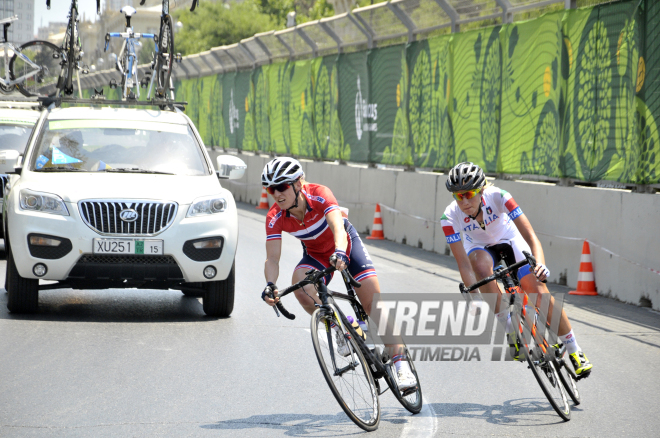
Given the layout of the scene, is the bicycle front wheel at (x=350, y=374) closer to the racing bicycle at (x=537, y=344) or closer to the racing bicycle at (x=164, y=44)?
the racing bicycle at (x=537, y=344)

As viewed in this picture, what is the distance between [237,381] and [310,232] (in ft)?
4.31

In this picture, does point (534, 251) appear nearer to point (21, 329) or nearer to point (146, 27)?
point (21, 329)

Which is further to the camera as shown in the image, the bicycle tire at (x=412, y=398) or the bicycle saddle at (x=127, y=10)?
the bicycle saddle at (x=127, y=10)

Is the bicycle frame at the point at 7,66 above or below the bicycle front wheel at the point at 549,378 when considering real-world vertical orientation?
above

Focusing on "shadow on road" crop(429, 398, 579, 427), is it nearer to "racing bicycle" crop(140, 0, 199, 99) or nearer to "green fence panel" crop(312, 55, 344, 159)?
"racing bicycle" crop(140, 0, 199, 99)

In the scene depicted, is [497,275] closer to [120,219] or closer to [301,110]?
[120,219]

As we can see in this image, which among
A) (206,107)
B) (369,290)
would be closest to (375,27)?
(369,290)

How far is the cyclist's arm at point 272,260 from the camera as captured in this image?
233 inches

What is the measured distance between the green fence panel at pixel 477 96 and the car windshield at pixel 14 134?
270 inches

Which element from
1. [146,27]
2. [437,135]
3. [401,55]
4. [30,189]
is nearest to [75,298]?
[30,189]

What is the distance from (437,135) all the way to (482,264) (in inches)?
408

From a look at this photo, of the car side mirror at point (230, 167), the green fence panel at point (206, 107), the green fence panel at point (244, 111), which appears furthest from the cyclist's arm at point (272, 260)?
the green fence panel at point (206, 107)

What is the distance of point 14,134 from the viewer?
14.6 meters

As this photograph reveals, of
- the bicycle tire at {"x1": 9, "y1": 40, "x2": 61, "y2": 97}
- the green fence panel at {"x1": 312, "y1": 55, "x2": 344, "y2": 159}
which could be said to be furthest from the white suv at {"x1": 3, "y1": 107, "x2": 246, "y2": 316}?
the green fence panel at {"x1": 312, "y1": 55, "x2": 344, "y2": 159}
